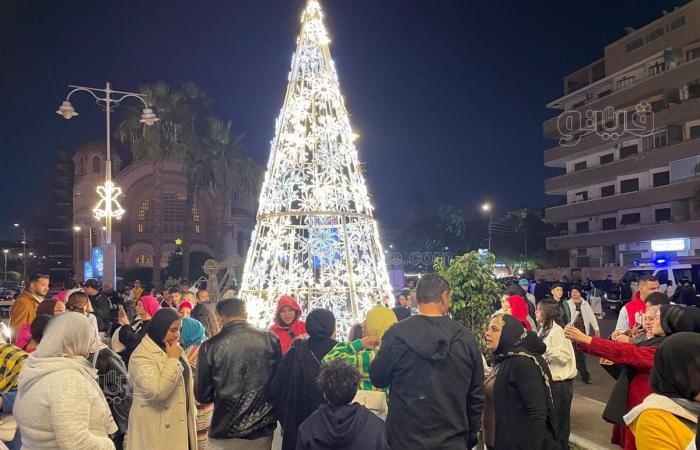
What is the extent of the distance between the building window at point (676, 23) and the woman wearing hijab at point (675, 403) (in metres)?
38.6

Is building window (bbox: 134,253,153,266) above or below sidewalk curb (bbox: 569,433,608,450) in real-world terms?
above

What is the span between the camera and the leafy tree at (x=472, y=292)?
24.3ft

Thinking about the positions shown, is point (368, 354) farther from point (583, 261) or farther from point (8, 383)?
point (583, 261)

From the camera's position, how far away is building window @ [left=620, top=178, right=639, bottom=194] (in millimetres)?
37594

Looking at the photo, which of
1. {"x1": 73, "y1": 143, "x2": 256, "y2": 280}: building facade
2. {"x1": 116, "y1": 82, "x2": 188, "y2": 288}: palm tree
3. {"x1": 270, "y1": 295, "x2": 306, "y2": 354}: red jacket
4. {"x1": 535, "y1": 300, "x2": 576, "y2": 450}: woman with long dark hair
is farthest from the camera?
{"x1": 73, "y1": 143, "x2": 256, "y2": 280}: building facade

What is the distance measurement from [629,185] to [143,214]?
33207 millimetres

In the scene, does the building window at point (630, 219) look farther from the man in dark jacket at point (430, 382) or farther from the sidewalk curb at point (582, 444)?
the man in dark jacket at point (430, 382)

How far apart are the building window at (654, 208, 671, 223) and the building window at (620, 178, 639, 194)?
2.30m

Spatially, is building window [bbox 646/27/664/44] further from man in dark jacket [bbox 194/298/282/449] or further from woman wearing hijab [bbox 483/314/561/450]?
man in dark jacket [bbox 194/298/282/449]

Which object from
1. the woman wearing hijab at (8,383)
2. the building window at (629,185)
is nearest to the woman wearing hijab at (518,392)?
the woman wearing hijab at (8,383)

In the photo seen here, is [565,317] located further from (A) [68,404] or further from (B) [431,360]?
(A) [68,404]

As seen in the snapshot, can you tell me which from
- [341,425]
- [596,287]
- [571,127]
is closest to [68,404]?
[341,425]

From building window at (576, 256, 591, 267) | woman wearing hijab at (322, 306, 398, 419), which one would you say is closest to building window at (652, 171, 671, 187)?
building window at (576, 256, 591, 267)

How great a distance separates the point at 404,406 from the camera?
11.3ft
